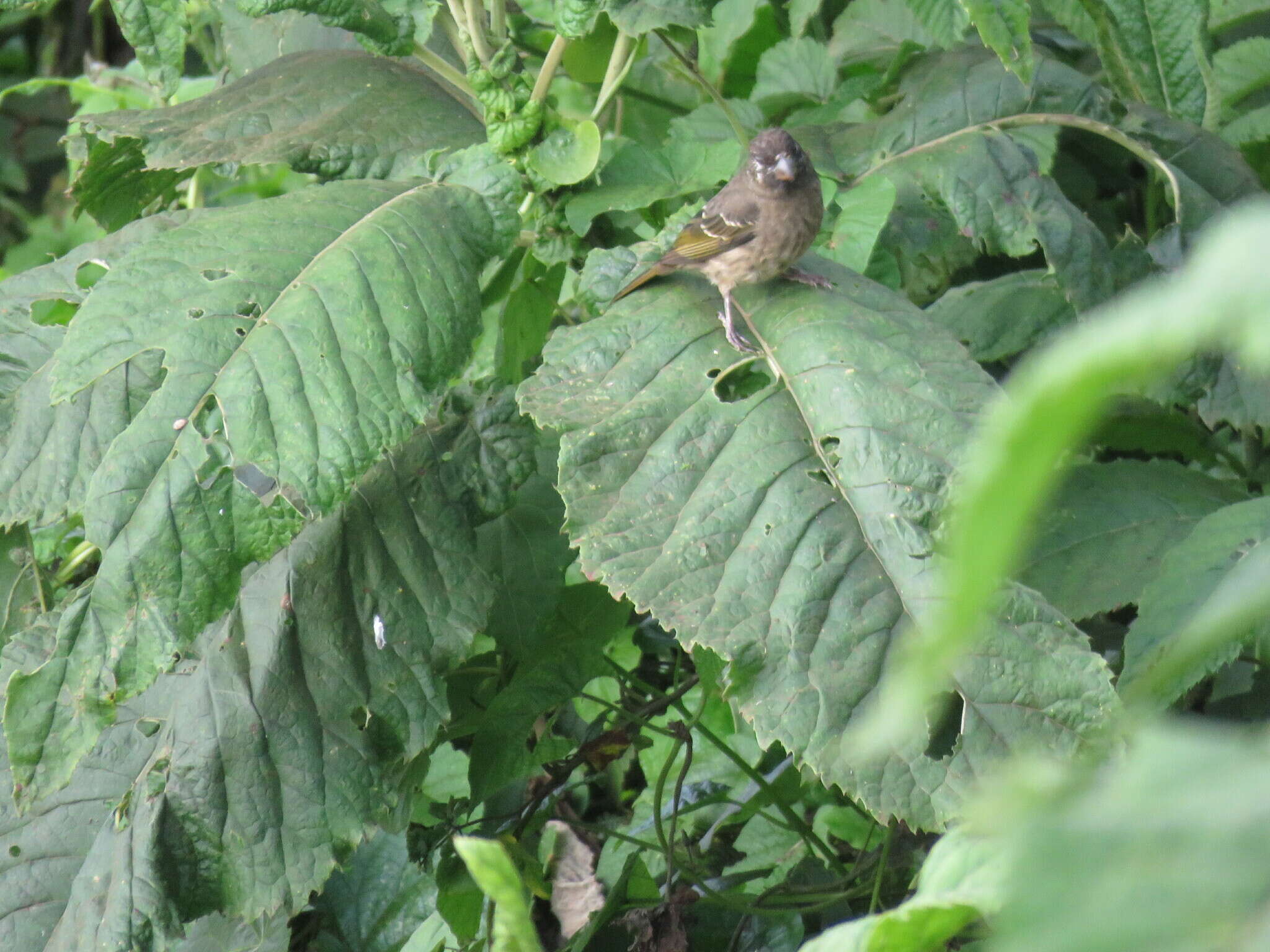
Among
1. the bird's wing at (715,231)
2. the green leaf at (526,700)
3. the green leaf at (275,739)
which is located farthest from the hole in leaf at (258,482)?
the bird's wing at (715,231)

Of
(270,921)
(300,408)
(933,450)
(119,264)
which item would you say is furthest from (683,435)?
(270,921)

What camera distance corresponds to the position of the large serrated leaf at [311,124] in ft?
7.60

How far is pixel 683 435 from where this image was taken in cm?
185

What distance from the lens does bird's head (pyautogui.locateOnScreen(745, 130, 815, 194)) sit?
8.55ft

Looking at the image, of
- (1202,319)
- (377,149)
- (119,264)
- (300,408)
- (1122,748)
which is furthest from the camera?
(377,149)

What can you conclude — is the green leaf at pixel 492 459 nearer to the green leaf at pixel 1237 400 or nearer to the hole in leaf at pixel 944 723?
the hole in leaf at pixel 944 723

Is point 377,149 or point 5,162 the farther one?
point 5,162

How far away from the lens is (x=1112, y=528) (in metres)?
2.17

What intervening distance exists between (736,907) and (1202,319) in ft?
6.24

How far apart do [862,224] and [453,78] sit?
0.97 metres

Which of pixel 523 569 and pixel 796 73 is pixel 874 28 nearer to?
pixel 796 73

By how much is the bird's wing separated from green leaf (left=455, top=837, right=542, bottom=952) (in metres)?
1.44

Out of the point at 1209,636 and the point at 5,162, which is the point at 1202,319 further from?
the point at 5,162

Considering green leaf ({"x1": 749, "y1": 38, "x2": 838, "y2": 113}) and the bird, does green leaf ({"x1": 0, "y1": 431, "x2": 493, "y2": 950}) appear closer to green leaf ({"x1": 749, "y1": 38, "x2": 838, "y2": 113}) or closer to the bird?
the bird
